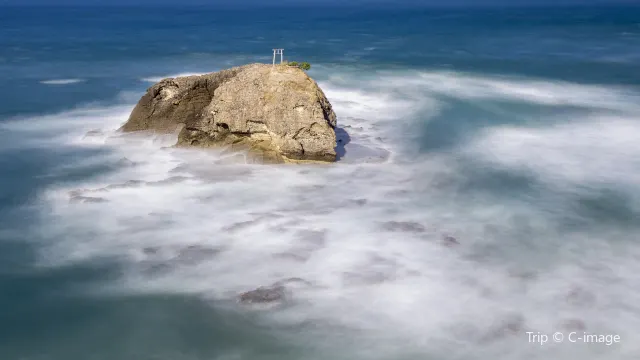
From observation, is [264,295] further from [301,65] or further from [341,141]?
Answer: [301,65]

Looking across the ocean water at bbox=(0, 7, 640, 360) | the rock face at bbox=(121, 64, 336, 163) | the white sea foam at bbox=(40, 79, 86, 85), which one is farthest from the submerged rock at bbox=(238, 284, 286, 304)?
the white sea foam at bbox=(40, 79, 86, 85)

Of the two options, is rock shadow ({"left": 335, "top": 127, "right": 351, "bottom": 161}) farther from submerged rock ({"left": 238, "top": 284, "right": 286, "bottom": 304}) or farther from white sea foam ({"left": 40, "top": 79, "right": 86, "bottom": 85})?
white sea foam ({"left": 40, "top": 79, "right": 86, "bottom": 85})

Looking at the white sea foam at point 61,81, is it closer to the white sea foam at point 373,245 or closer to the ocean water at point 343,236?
the ocean water at point 343,236

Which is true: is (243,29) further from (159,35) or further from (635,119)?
(635,119)

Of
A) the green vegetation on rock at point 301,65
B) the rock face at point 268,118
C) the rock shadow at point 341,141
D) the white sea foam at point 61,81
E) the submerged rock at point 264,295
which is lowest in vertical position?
the submerged rock at point 264,295

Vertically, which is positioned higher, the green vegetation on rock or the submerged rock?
the green vegetation on rock

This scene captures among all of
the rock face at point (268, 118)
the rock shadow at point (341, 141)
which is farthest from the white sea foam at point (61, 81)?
the rock shadow at point (341, 141)

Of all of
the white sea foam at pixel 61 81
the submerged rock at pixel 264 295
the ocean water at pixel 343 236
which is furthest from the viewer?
the white sea foam at pixel 61 81
